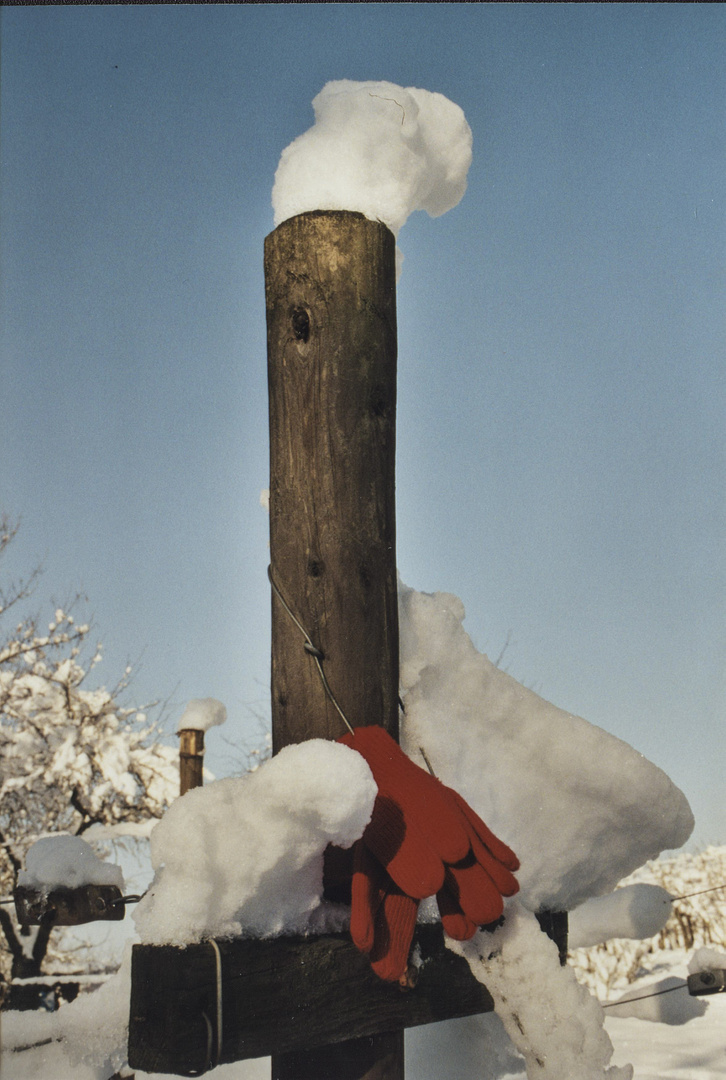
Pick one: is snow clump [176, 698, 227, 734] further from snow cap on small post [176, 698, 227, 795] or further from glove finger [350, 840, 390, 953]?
glove finger [350, 840, 390, 953]

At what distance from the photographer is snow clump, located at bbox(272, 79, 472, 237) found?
6.30 ft

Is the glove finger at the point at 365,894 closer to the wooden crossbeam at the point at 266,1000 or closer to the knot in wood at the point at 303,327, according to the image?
the wooden crossbeam at the point at 266,1000

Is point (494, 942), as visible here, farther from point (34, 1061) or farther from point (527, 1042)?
point (34, 1061)

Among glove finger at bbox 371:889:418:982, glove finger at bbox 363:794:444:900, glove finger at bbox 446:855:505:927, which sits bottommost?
glove finger at bbox 371:889:418:982

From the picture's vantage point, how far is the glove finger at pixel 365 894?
1433mm

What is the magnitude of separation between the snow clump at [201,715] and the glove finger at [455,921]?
5.17 m

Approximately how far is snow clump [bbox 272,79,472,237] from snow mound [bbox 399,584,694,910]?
3.37 feet

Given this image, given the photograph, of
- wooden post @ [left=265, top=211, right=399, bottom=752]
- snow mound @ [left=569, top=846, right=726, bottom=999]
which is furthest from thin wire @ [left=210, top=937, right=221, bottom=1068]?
snow mound @ [left=569, top=846, right=726, bottom=999]

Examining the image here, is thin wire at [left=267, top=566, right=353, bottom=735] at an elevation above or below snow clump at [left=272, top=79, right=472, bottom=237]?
below

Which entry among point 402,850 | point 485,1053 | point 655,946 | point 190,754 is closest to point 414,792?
point 402,850

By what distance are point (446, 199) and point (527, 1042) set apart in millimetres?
2126

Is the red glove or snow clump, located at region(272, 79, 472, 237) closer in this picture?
the red glove

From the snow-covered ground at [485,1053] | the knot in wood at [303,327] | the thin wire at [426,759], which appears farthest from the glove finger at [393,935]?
the knot in wood at [303,327]

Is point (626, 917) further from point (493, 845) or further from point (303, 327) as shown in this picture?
point (303, 327)
